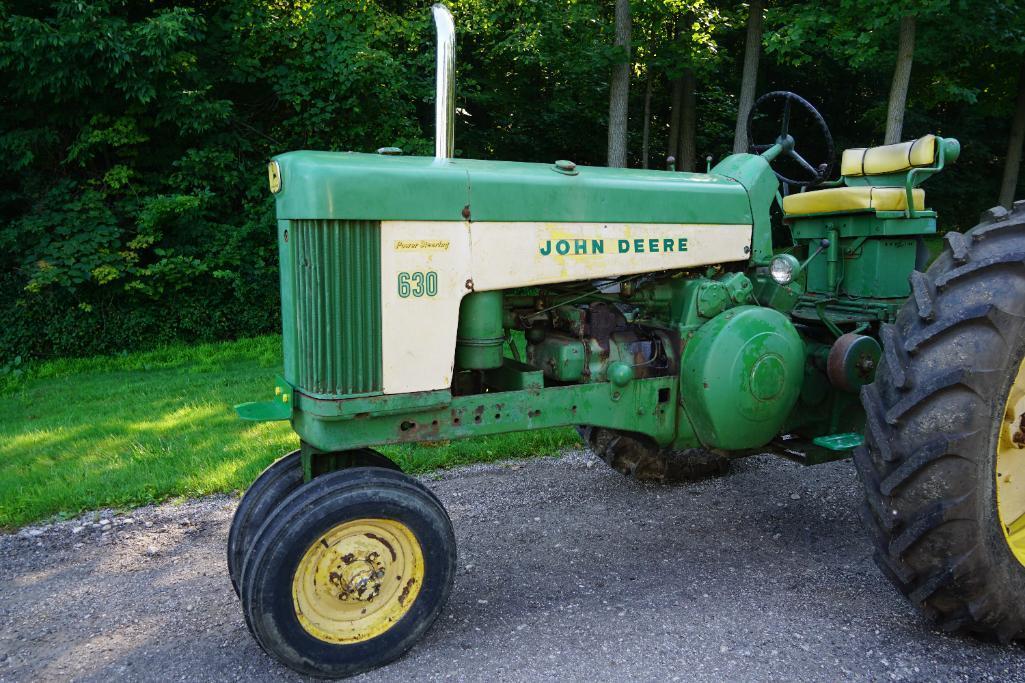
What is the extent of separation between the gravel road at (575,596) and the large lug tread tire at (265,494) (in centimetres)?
30

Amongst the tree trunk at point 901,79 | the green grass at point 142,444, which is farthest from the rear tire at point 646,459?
the tree trunk at point 901,79

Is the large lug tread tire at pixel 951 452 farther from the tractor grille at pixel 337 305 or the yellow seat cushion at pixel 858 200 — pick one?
the tractor grille at pixel 337 305

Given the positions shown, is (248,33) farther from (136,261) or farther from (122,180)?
(136,261)

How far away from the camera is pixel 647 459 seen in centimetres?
431

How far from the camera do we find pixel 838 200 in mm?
4195

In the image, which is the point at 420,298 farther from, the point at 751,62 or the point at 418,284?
the point at 751,62

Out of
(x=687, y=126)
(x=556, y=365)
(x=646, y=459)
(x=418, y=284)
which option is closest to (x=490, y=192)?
(x=418, y=284)

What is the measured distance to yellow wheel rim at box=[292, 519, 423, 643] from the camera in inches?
101

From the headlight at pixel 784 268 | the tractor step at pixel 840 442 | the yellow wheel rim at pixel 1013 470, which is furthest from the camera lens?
the headlight at pixel 784 268

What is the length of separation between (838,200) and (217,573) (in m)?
3.50

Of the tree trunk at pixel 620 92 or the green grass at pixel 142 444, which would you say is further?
the tree trunk at pixel 620 92

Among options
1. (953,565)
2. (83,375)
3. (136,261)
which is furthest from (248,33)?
(953,565)

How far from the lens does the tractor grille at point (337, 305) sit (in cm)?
257

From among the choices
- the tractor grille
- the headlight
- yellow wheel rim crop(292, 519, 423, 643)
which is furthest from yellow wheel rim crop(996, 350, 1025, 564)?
the tractor grille
